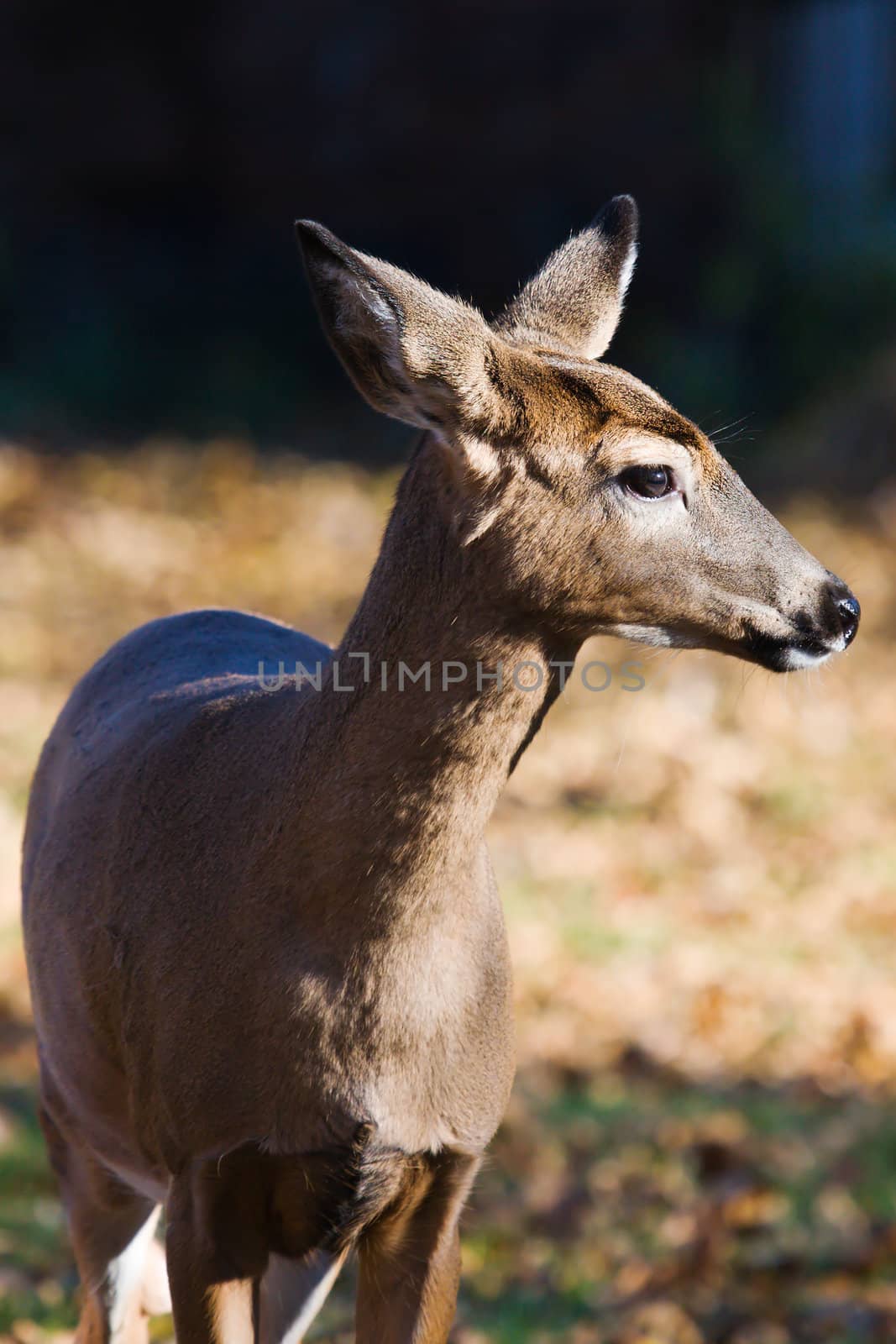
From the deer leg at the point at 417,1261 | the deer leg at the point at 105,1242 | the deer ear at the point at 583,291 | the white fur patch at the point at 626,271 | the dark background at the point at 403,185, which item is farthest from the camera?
the dark background at the point at 403,185

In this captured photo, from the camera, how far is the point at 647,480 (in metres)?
2.81

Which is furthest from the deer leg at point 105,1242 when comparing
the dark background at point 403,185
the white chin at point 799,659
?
the dark background at point 403,185

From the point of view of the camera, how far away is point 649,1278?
4730 millimetres

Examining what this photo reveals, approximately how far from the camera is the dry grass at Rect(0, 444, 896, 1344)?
187 inches

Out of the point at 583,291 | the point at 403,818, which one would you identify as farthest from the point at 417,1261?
the point at 583,291

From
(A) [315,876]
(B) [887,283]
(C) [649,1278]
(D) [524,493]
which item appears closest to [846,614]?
(D) [524,493]

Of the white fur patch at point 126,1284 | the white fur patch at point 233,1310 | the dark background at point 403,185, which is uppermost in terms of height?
the dark background at point 403,185

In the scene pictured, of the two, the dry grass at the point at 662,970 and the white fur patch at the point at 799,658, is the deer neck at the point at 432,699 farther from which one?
the dry grass at the point at 662,970

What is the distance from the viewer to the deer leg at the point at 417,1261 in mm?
3035

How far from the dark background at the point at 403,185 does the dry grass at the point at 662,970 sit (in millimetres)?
3564

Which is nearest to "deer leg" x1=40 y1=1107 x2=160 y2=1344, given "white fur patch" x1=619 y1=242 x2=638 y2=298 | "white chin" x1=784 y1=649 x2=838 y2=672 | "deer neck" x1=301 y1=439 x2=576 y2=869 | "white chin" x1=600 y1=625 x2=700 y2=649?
"deer neck" x1=301 y1=439 x2=576 y2=869

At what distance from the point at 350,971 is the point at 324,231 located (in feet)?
3.88

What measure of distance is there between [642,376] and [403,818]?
11.8m

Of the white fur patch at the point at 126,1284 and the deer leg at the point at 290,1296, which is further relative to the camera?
the white fur patch at the point at 126,1284
